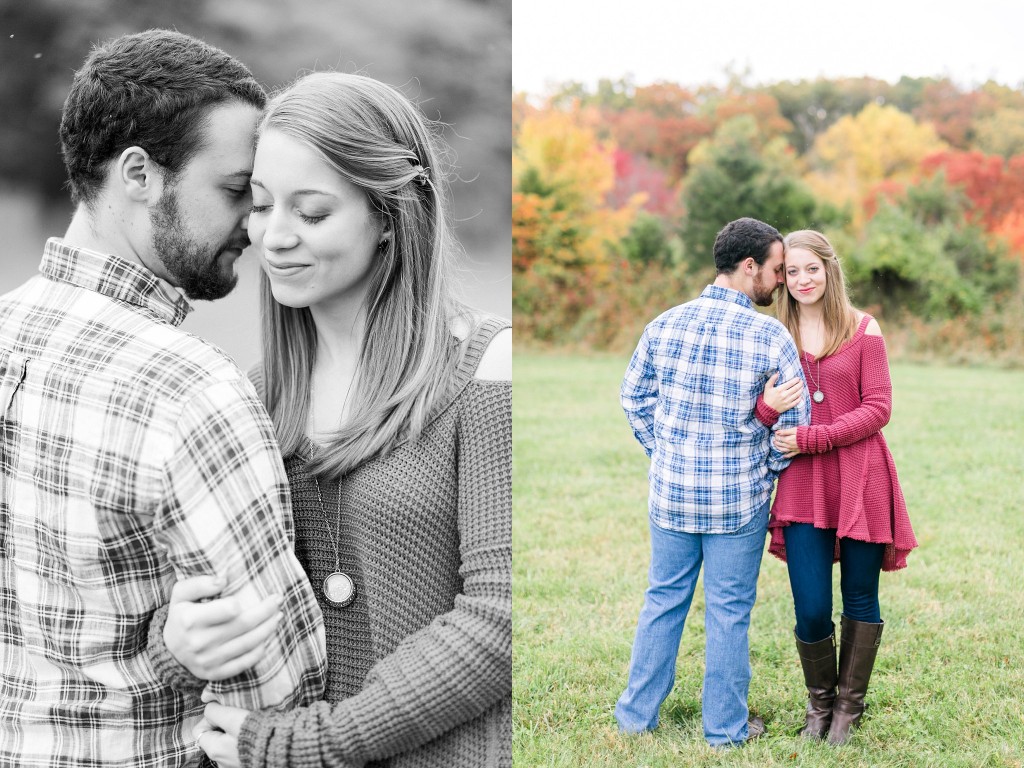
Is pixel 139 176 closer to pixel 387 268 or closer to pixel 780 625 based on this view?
pixel 387 268

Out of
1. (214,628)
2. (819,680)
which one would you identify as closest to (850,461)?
(819,680)

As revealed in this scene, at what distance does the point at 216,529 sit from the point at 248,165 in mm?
602

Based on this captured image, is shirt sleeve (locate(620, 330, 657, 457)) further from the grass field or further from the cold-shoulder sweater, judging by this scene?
the cold-shoulder sweater

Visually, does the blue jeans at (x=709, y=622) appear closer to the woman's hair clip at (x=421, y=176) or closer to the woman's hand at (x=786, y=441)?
the woman's hand at (x=786, y=441)

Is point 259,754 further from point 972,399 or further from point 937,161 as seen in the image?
point 937,161

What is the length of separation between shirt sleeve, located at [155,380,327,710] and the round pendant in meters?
0.19

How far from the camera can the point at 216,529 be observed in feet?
4.31

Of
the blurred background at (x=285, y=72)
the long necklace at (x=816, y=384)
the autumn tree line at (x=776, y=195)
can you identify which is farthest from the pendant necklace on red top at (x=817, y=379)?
the autumn tree line at (x=776, y=195)

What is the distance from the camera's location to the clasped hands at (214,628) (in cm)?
132

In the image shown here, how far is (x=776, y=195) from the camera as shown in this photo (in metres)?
12.9

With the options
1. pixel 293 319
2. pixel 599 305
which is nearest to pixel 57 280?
pixel 293 319

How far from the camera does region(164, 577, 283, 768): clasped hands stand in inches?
51.8

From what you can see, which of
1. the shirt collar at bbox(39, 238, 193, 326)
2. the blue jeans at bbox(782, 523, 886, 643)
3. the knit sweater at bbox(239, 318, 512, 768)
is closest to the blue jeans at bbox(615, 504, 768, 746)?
the blue jeans at bbox(782, 523, 886, 643)

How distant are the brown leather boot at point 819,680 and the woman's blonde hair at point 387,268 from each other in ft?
5.79
